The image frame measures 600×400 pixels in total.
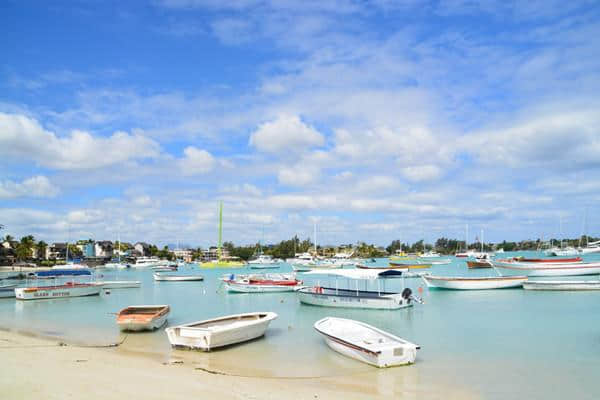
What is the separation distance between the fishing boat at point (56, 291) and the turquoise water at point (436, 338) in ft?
3.59

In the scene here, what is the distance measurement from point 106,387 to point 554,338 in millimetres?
18794

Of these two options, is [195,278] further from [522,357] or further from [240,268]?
[522,357]

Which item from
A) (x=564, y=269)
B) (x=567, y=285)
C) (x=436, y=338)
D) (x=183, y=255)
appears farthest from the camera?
(x=183, y=255)

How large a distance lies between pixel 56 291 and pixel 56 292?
0.09 metres

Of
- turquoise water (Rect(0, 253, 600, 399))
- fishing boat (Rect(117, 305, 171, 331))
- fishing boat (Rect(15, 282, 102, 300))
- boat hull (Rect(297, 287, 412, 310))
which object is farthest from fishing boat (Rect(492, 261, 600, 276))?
fishing boat (Rect(15, 282, 102, 300))

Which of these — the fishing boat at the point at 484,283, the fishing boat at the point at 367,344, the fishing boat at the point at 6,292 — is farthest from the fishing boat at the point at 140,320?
the fishing boat at the point at 484,283

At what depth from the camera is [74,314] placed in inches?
1219

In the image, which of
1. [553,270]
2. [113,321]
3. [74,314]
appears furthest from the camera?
[553,270]

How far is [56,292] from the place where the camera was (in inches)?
1582

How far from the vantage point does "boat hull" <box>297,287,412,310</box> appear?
29.1 metres

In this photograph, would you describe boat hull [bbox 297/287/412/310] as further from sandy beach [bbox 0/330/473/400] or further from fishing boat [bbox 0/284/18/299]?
fishing boat [bbox 0/284/18/299]

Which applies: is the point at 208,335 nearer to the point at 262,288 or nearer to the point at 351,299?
the point at 351,299

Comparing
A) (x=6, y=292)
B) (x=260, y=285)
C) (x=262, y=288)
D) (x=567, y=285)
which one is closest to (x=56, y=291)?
(x=6, y=292)

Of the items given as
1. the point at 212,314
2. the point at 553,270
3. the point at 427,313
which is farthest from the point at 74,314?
the point at 553,270
